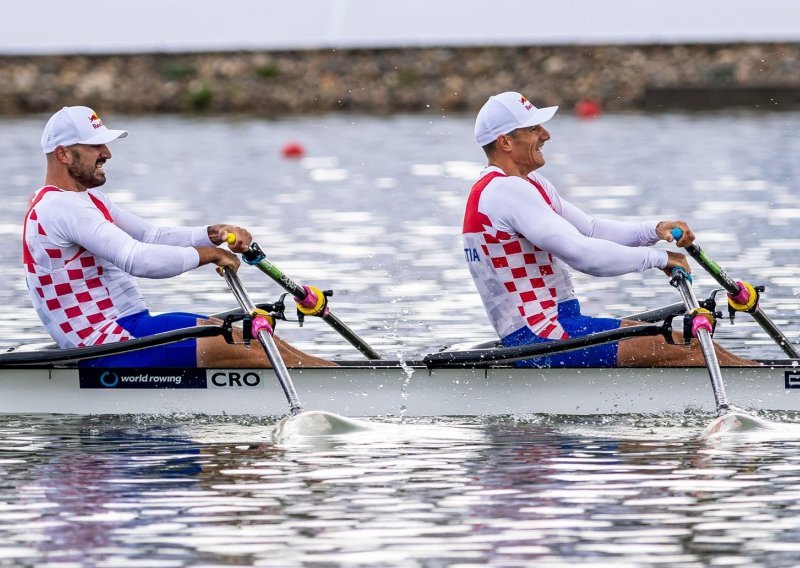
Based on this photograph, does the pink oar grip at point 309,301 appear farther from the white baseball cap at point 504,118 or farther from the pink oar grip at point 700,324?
the pink oar grip at point 700,324

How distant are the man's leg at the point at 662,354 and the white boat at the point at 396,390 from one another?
63 mm

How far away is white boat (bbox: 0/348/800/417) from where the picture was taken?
1101 centimetres

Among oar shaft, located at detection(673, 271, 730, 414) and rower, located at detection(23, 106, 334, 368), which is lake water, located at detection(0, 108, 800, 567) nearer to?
oar shaft, located at detection(673, 271, 730, 414)

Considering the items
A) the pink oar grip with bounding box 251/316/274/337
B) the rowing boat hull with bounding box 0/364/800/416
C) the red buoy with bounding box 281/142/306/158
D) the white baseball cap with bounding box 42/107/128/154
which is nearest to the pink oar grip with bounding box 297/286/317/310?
the rowing boat hull with bounding box 0/364/800/416

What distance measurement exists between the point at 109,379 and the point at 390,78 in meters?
45.5

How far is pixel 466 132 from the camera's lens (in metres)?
44.0

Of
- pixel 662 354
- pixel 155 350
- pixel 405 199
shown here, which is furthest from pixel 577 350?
pixel 405 199

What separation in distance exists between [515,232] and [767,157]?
23127 mm

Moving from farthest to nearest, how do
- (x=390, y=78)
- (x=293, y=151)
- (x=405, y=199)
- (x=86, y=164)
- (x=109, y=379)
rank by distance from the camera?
(x=390, y=78) → (x=293, y=151) → (x=405, y=199) → (x=109, y=379) → (x=86, y=164)

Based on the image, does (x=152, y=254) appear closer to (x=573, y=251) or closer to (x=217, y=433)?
(x=217, y=433)

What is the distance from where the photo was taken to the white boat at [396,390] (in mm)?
11008

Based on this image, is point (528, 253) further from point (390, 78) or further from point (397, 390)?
point (390, 78)

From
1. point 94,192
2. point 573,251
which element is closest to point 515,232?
point 573,251

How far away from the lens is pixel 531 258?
11.0m
